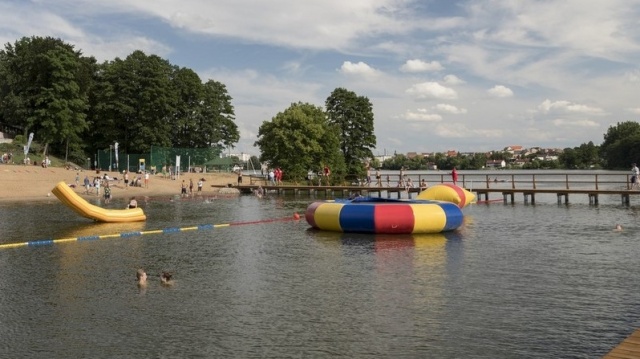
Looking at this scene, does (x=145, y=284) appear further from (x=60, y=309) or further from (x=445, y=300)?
(x=445, y=300)

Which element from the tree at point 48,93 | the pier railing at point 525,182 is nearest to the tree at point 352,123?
the pier railing at point 525,182

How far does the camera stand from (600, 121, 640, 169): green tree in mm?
152438

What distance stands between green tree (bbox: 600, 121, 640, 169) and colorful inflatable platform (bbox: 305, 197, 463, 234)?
469 ft

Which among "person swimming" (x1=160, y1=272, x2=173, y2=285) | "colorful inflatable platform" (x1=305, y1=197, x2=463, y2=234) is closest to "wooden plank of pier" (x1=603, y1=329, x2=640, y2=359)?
"person swimming" (x1=160, y1=272, x2=173, y2=285)

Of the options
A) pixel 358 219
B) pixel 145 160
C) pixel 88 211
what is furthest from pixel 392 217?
pixel 145 160

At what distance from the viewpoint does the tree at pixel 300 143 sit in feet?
258

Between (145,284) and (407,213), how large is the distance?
13.7 metres

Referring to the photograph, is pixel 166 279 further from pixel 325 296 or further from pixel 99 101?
pixel 99 101

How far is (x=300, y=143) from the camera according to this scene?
7788 cm

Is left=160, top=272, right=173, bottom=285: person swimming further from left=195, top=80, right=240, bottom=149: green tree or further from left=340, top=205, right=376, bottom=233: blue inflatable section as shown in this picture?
left=195, top=80, right=240, bottom=149: green tree

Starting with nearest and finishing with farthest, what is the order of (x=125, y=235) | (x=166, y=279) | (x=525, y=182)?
(x=166, y=279) → (x=125, y=235) → (x=525, y=182)

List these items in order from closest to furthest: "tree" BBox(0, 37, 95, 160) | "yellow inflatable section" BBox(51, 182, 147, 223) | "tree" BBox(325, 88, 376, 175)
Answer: "yellow inflatable section" BBox(51, 182, 147, 223) < "tree" BBox(0, 37, 95, 160) < "tree" BBox(325, 88, 376, 175)

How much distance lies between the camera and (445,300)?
47.8ft

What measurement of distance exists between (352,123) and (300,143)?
14.5 metres
